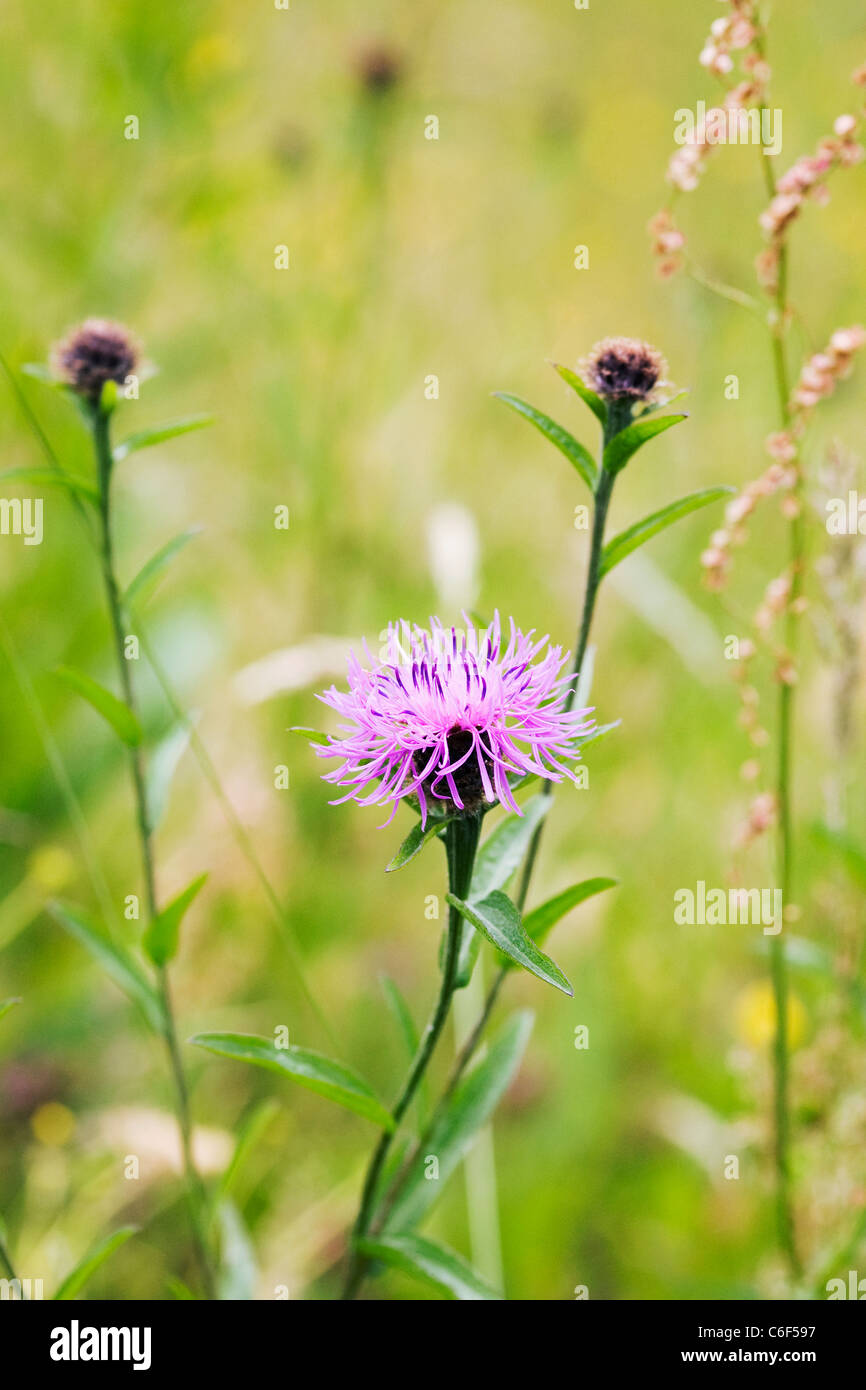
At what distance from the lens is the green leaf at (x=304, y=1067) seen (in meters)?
1.04

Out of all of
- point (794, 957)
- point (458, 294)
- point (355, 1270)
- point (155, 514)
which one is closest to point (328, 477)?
point (155, 514)

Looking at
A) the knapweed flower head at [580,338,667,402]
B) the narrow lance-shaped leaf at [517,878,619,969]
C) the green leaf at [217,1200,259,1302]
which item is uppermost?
the knapweed flower head at [580,338,667,402]

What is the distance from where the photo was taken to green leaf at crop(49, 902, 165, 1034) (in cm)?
138

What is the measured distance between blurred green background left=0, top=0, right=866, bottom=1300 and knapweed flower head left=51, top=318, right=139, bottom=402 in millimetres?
356

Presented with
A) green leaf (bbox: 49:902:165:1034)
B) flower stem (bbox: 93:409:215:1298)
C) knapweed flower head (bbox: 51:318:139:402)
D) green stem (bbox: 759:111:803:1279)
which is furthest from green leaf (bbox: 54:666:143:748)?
green stem (bbox: 759:111:803:1279)

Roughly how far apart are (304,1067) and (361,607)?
2.04 metres

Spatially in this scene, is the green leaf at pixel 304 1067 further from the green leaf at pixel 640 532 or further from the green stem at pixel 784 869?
the green stem at pixel 784 869

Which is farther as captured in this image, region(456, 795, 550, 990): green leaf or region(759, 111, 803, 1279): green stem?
region(759, 111, 803, 1279): green stem

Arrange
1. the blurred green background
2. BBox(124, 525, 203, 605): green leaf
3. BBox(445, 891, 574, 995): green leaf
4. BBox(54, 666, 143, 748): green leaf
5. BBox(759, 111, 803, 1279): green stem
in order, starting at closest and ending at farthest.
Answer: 1. BBox(445, 891, 574, 995): green leaf
2. BBox(54, 666, 143, 748): green leaf
3. BBox(124, 525, 203, 605): green leaf
4. BBox(759, 111, 803, 1279): green stem
5. the blurred green background

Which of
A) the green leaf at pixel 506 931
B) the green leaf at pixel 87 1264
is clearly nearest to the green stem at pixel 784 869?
the green leaf at pixel 506 931

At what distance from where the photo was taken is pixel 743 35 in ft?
4.08

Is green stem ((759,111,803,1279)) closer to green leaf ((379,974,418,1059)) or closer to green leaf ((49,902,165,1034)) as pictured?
green leaf ((379,974,418,1059))

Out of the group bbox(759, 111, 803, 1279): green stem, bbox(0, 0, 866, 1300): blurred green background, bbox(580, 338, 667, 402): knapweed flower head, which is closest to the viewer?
bbox(580, 338, 667, 402): knapweed flower head
